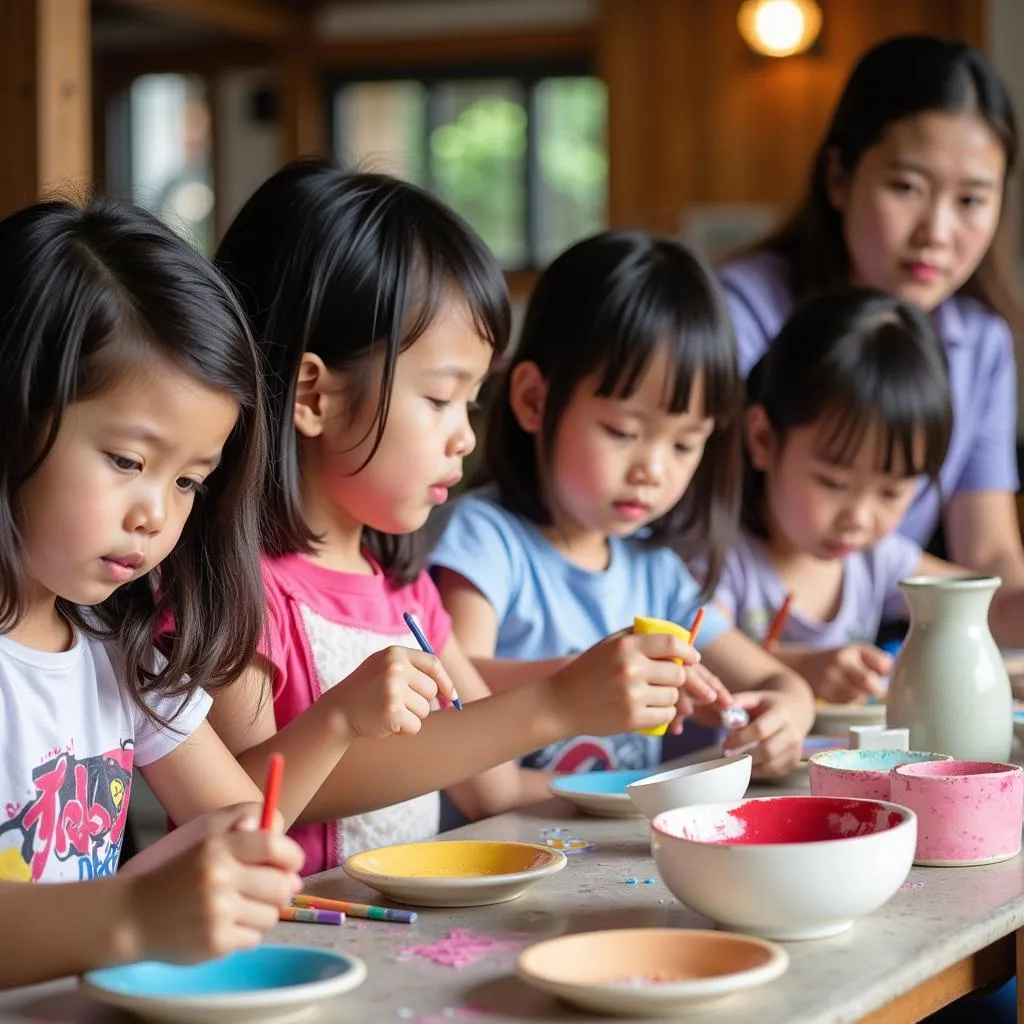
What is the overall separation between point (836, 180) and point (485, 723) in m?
1.45

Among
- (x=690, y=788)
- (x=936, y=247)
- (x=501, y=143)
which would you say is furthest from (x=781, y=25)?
(x=690, y=788)

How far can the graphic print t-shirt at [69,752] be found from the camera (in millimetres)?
1070

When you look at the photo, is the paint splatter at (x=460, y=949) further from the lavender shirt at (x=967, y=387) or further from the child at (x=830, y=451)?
the lavender shirt at (x=967, y=387)

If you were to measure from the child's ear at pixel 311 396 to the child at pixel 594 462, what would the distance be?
39 cm

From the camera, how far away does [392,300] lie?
1437 mm

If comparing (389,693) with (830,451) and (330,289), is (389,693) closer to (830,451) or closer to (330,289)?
(330,289)

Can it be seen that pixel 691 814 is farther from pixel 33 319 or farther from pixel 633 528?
pixel 633 528

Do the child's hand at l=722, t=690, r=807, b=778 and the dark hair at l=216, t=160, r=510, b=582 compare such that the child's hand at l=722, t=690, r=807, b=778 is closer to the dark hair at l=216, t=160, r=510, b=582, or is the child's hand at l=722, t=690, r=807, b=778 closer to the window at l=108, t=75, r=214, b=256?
the dark hair at l=216, t=160, r=510, b=582

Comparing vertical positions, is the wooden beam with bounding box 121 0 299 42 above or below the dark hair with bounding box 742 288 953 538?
above

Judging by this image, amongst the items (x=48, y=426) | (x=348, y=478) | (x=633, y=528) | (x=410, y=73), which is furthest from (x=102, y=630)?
(x=410, y=73)

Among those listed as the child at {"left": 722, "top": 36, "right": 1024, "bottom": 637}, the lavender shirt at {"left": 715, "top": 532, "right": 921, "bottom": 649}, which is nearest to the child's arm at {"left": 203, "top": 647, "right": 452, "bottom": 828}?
the lavender shirt at {"left": 715, "top": 532, "right": 921, "bottom": 649}

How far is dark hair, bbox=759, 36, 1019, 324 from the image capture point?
2.33 m

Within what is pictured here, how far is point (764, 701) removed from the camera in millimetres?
1472

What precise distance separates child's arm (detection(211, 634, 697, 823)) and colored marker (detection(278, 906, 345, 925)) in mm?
214
